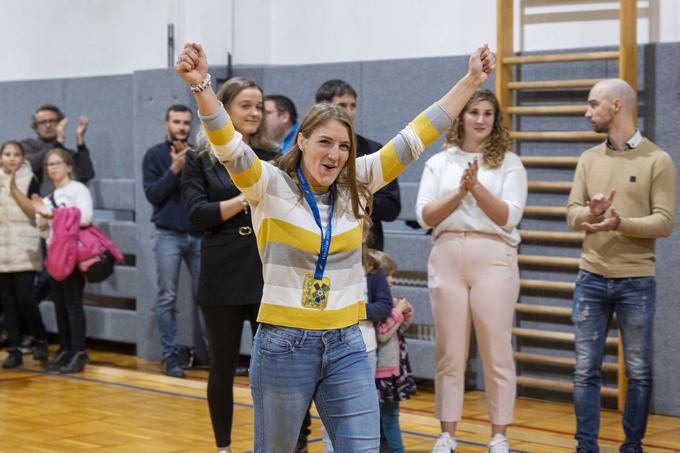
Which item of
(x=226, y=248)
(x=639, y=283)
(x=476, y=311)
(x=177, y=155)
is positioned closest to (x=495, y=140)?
(x=476, y=311)

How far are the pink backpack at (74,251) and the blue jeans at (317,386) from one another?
161 inches

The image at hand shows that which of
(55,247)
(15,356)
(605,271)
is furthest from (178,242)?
(605,271)

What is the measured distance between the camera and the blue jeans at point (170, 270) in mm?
6688

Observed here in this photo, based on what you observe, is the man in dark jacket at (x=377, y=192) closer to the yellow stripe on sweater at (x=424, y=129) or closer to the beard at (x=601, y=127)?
the beard at (x=601, y=127)

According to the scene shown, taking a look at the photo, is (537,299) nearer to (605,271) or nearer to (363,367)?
(605,271)

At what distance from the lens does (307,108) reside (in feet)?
22.8

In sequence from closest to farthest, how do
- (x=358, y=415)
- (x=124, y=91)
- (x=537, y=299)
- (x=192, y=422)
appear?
(x=358, y=415) → (x=192, y=422) → (x=537, y=299) → (x=124, y=91)

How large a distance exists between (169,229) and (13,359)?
4.50 ft

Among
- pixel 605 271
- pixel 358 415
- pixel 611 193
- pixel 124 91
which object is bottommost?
pixel 358 415

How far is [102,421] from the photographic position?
5355 millimetres

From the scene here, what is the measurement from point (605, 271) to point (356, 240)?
70.5 inches

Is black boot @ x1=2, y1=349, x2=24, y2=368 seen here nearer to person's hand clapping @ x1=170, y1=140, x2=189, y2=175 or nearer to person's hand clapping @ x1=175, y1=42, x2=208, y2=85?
person's hand clapping @ x1=170, y1=140, x2=189, y2=175

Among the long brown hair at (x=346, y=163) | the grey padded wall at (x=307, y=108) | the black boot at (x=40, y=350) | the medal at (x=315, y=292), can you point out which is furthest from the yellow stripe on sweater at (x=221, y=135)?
the black boot at (x=40, y=350)

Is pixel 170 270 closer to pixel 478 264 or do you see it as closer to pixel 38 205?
pixel 38 205
